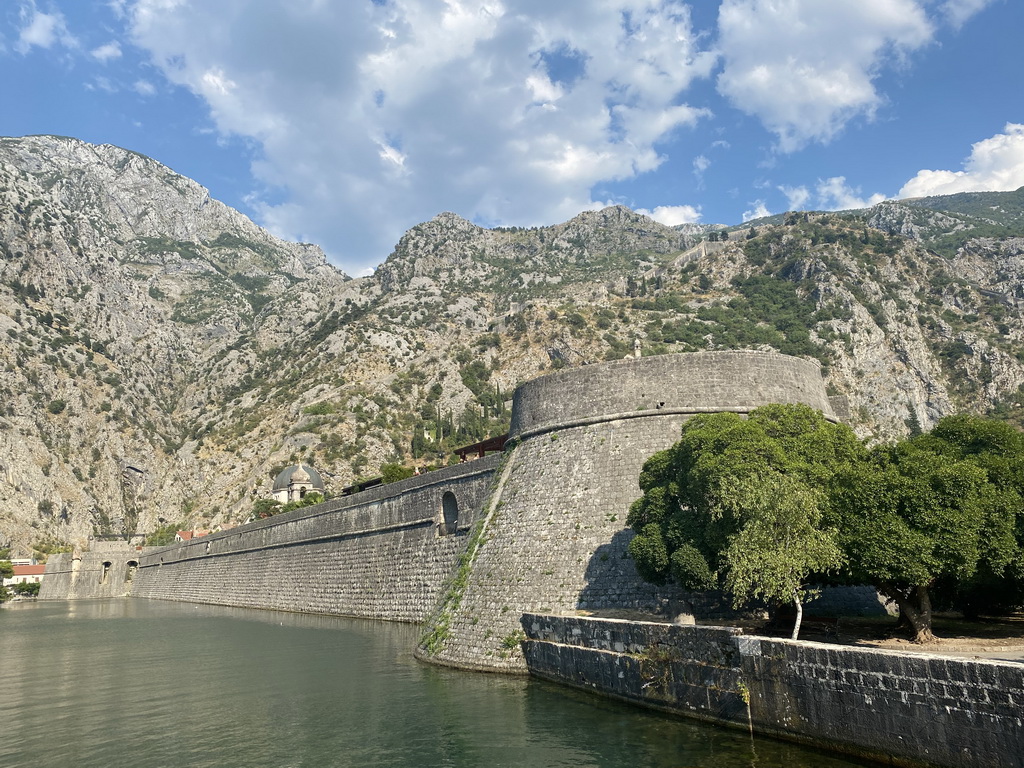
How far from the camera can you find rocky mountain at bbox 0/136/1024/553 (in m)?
90.6

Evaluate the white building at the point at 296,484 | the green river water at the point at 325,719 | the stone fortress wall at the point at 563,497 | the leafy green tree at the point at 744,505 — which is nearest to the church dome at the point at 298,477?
the white building at the point at 296,484

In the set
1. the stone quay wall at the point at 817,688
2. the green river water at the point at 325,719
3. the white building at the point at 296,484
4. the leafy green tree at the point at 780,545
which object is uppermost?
the white building at the point at 296,484

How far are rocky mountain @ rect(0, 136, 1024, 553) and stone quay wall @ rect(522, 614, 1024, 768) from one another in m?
66.9

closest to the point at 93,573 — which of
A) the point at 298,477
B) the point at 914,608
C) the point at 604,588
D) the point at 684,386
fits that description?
the point at 298,477

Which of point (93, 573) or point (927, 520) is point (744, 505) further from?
point (93, 573)

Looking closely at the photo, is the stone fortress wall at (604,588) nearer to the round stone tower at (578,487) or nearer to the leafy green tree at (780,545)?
the round stone tower at (578,487)

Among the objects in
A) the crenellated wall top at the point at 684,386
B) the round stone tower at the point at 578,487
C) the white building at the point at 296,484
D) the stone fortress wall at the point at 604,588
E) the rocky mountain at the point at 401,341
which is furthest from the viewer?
the rocky mountain at the point at 401,341

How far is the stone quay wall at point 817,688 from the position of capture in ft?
28.9

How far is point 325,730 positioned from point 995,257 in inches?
4793

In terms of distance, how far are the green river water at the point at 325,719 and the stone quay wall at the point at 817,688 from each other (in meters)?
0.43

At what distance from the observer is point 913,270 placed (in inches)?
4141

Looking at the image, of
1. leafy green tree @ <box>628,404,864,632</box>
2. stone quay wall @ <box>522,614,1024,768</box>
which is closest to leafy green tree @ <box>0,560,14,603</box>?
stone quay wall @ <box>522,614,1024,768</box>

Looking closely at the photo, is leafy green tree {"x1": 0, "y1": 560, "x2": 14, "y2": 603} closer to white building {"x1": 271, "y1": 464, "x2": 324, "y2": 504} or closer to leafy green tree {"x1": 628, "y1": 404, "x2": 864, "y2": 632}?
white building {"x1": 271, "y1": 464, "x2": 324, "y2": 504}

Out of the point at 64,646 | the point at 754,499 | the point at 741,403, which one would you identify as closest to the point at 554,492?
the point at 741,403
